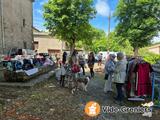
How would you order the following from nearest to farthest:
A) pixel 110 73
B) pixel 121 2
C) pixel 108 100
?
pixel 108 100 → pixel 110 73 → pixel 121 2

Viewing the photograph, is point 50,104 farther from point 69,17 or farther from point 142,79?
point 69,17

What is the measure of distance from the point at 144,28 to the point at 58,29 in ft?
45.1

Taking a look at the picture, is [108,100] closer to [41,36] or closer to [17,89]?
[17,89]

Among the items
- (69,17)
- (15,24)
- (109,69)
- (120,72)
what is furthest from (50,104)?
(69,17)

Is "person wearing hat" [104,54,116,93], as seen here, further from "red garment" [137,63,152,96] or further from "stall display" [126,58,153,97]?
"red garment" [137,63,152,96]

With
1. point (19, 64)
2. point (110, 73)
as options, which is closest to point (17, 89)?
point (19, 64)

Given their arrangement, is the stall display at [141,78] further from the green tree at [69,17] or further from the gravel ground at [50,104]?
the green tree at [69,17]

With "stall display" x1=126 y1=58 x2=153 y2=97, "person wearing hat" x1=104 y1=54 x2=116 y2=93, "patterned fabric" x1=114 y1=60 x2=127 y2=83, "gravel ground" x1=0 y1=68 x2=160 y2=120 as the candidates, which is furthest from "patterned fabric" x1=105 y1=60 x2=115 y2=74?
"stall display" x1=126 y1=58 x2=153 y2=97

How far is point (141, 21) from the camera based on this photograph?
126ft

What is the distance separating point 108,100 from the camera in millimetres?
9438

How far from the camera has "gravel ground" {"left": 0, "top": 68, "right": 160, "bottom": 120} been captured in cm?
715

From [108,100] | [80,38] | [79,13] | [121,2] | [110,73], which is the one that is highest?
[121,2]

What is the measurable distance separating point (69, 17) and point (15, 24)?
6.56 meters

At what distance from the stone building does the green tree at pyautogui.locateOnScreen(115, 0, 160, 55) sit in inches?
585
